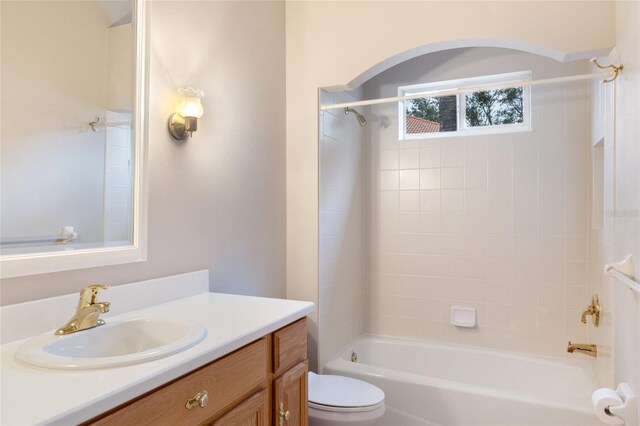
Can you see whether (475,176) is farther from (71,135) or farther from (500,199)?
(71,135)

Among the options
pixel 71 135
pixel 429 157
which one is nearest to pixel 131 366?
pixel 71 135

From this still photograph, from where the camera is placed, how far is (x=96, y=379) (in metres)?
0.84

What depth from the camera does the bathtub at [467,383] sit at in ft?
6.56

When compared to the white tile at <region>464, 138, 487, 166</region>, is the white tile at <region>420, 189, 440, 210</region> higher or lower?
lower

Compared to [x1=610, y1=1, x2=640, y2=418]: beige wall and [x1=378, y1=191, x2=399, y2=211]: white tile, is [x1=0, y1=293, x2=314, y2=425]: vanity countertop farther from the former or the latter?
[x1=378, y1=191, x2=399, y2=211]: white tile

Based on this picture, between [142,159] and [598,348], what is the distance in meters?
2.52

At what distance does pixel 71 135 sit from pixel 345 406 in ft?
5.32

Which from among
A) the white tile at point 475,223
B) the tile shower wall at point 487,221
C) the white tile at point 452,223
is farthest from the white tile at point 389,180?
the white tile at point 475,223

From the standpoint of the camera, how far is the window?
2.85 m

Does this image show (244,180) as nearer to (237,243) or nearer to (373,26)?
(237,243)

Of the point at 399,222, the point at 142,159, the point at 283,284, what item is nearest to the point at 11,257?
the point at 142,159

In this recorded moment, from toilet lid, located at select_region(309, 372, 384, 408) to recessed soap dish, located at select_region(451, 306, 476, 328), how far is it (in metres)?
1.06

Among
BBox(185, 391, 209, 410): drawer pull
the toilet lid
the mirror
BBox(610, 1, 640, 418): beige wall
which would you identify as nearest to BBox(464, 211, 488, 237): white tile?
BBox(610, 1, 640, 418): beige wall

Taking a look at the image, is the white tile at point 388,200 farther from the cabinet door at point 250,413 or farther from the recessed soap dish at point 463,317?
the cabinet door at point 250,413
